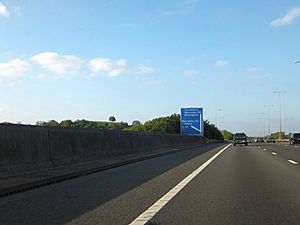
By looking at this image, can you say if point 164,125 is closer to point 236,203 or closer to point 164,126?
point 164,126

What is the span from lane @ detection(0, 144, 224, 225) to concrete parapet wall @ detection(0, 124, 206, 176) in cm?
173

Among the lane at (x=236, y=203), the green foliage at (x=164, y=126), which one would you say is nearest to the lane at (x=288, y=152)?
the lane at (x=236, y=203)

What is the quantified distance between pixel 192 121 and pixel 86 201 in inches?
2219

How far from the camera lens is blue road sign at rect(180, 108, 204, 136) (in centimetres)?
6600

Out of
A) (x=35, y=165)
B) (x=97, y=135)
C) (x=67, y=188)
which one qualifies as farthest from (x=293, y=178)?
(x=97, y=135)

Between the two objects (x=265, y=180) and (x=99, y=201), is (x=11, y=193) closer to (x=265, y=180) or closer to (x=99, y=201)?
(x=99, y=201)

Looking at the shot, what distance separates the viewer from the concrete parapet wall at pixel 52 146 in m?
14.7

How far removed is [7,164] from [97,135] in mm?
9833

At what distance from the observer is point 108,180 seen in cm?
1533

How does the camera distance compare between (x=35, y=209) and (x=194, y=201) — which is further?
(x=194, y=201)

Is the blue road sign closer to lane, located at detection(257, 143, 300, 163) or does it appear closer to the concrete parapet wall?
lane, located at detection(257, 143, 300, 163)

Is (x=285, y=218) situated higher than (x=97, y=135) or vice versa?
(x=97, y=135)

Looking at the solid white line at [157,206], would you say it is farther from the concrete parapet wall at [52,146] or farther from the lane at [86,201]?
the concrete parapet wall at [52,146]

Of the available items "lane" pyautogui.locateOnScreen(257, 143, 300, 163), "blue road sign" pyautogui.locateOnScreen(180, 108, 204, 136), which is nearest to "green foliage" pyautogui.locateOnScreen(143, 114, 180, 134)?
"blue road sign" pyautogui.locateOnScreen(180, 108, 204, 136)
